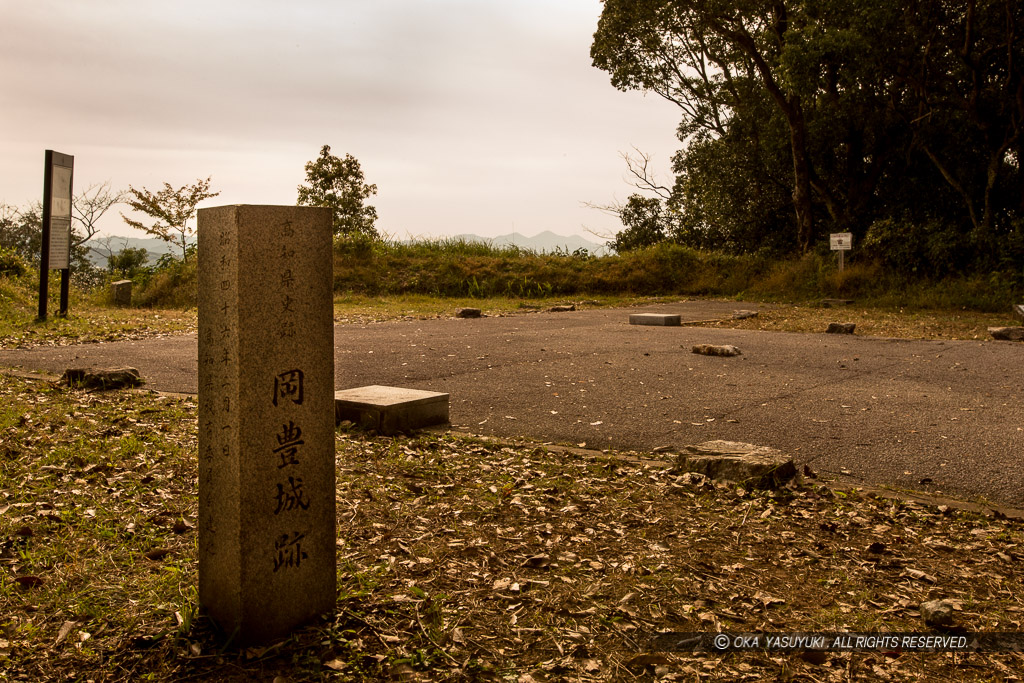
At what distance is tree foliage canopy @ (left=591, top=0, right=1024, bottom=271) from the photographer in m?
15.9

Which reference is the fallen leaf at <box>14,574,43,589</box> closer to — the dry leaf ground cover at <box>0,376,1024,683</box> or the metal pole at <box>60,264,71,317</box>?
the dry leaf ground cover at <box>0,376,1024,683</box>

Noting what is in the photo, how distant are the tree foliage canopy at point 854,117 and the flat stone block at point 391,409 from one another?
13291mm

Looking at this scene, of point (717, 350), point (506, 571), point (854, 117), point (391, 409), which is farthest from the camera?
point (854, 117)

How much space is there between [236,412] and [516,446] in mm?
2719

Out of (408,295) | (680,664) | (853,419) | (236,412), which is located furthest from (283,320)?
(408,295)

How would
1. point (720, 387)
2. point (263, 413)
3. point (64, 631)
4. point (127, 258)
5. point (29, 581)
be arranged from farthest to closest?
point (127, 258)
point (720, 387)
point (29, 581)
point (64, 631)
point (263, 413)

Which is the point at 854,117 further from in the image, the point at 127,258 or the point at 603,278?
the point at 127,258

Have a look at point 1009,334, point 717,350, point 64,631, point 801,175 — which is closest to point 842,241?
point 801,175

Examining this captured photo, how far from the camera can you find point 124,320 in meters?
12.1

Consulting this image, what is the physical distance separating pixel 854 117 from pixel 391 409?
17.1 meters

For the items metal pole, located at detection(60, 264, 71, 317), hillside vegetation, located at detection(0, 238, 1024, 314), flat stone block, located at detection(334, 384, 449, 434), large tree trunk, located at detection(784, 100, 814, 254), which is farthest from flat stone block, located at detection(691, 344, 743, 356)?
large tree trunk, located at detection(784, 100, 814, 254)

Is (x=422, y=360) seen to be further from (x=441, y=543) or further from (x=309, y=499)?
(x=309, y=499)

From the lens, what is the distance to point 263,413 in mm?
2439

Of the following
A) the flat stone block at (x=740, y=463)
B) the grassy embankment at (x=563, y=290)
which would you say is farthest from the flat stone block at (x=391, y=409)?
the grassy embankment at (x=563, y=290)
